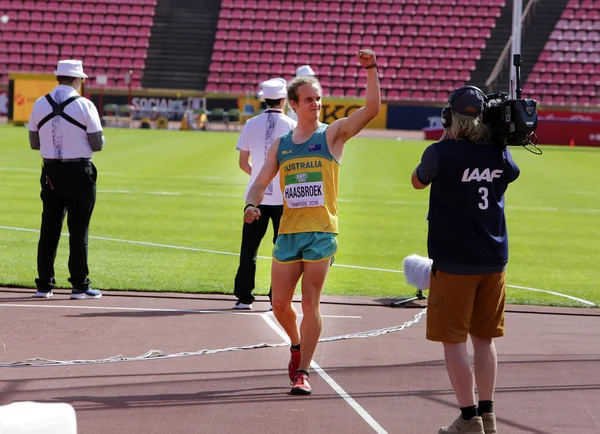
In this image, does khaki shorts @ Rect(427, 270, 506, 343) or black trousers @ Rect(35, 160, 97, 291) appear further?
black trousers @ Rect(35, 160, 97, 291)

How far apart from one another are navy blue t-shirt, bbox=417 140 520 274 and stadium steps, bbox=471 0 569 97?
45.1m

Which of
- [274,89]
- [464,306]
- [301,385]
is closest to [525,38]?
[274,89]

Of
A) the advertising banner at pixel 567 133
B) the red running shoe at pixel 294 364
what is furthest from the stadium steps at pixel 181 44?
the red running shoe at pixel 294 364

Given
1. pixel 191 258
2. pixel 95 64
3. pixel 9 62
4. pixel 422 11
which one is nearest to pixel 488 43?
pixel 422 11

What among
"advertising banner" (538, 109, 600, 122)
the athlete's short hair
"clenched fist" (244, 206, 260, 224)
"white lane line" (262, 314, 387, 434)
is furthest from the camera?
"advertising banner" (538, 109, 600, 122)

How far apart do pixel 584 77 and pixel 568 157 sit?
1898cm

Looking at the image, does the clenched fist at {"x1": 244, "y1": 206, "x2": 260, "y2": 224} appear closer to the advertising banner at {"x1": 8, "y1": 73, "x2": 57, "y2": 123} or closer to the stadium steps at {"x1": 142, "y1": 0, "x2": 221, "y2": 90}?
the advertising banner at {"x1": 8, "y1": 73, "x2": 57, "y2": 123}

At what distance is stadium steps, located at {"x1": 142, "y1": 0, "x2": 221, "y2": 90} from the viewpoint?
5334 centimetres

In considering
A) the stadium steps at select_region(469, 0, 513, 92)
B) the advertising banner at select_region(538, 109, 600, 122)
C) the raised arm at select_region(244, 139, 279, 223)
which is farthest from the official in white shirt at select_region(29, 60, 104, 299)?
the stadium steps at select_region(469, 0, 513, 92)

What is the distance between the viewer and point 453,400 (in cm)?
639

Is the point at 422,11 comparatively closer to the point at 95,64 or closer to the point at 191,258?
the point at 95,64

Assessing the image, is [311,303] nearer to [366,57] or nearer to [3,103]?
[366,57]

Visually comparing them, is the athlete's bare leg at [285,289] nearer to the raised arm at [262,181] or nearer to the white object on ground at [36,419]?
the raised arm at [262,181]

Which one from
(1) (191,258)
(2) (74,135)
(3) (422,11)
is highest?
(3) (422,11)
